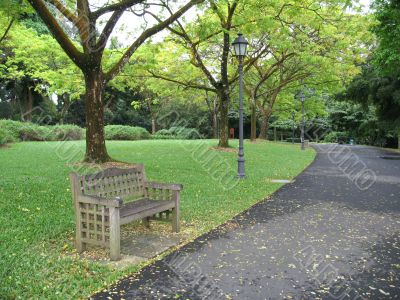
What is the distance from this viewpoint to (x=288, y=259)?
204 inches

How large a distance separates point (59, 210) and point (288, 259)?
164 inches

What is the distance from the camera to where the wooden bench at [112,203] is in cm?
499

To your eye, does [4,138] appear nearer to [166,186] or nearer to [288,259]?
[166,186]

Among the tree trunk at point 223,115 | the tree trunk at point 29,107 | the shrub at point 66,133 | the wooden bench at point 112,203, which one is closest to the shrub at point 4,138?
the shrub at point 66,133

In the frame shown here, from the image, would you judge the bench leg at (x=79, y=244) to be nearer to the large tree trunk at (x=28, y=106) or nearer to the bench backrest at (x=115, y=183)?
the bench backrest at (x=115, y=183)

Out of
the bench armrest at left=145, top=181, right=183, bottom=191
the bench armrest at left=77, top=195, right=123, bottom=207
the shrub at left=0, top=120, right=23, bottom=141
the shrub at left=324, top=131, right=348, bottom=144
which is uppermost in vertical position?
the shrub at left=0, top=120, right=23, bottom=141

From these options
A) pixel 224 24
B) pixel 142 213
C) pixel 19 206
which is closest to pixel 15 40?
pixel 224 24

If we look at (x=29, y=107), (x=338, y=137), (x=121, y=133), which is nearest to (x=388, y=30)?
(x=121, y=133)

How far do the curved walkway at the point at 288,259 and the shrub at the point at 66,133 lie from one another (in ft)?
76.7

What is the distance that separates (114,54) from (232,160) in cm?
681

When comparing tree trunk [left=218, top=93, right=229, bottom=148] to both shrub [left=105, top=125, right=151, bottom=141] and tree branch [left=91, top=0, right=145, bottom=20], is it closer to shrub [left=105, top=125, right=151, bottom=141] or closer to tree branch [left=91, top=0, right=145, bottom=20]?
tree branch [left=91, top=0, right=145, bottom=20]

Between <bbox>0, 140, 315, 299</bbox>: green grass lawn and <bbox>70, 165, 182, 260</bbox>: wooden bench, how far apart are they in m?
0.35

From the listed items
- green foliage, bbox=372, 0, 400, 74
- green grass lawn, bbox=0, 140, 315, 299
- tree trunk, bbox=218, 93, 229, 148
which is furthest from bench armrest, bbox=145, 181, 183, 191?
tree trunk, bbox=218, 93, 229, 148

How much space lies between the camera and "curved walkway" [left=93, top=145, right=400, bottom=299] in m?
4.19
